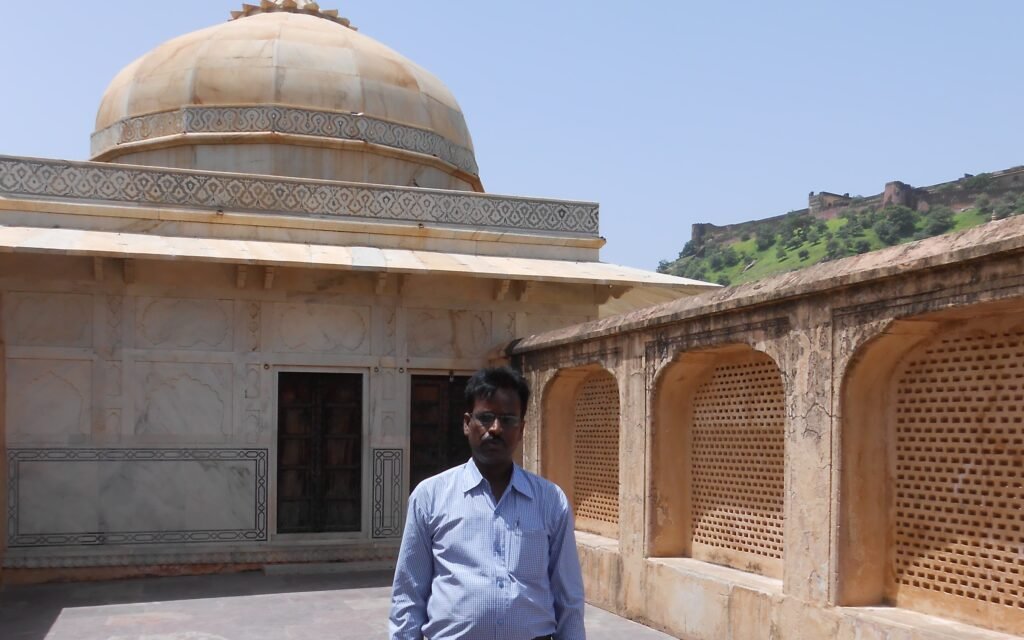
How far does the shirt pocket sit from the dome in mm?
9958

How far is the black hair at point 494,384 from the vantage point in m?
2.74

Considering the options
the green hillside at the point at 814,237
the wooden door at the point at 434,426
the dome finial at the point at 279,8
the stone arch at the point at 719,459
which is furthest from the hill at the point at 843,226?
the stone arch at the point at 719,459

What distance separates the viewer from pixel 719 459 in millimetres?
7387

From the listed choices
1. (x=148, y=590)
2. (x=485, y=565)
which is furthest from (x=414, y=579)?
(x=148, y=590)

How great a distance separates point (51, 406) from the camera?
9.53 metres

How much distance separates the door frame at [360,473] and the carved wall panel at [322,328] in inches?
8.2

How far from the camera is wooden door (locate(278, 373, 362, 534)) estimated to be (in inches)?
403

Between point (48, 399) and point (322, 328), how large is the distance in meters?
2.63

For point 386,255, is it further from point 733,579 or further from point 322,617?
point 733,579

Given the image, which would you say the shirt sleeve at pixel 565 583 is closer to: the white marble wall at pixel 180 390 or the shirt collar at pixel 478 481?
the shirt collar at pixel 478 481

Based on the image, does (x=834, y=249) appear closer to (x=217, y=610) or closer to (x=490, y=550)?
(x=217, y=610)

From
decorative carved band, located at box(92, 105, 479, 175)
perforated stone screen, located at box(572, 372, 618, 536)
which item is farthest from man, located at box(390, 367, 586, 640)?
decorative carved band, located at box(92, 105, 479, 175)

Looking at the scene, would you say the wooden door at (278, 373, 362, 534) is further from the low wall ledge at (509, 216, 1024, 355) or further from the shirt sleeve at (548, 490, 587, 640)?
the shirt sleeve at (548, 490, 587, 640)

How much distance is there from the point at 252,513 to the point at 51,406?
2.13 metres
